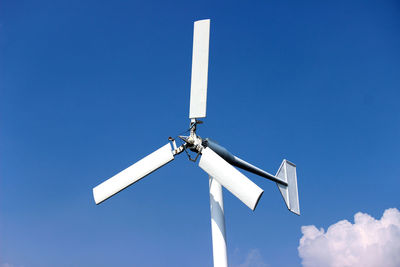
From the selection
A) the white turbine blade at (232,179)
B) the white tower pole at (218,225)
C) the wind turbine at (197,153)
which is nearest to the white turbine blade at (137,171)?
the wind turbine at (197,153)

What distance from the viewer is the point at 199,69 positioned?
512 inches

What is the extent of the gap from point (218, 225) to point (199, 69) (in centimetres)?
563

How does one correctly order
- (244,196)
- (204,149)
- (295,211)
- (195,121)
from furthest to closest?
1. (295,211)
2. (195,121)
3. (204,149)
4. (244,196)

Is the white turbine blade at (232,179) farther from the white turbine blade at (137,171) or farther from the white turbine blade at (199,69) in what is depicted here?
the white turbine blade at (199,69)

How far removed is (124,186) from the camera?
12.6 meters

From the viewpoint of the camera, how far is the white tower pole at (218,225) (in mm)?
12516

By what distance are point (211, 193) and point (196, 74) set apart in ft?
14.3

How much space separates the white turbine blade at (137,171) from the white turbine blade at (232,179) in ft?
4.61

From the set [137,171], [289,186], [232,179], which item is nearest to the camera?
[232,179]

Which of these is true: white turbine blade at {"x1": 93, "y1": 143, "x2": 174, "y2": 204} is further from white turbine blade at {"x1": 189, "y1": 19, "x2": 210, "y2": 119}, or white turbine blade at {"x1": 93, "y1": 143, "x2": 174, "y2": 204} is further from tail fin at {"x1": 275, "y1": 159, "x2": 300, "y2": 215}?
tail fin at {"x1": 275, "y1": 159, "x2": 300, "y2": 215}

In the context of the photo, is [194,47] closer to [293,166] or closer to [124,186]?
[124,186]

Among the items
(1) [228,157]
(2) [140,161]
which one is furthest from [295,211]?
(2) [140,161]

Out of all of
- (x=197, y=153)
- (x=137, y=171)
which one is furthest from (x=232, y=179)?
(x=137, y=171)

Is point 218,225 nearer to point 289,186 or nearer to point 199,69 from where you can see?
point 199,69
